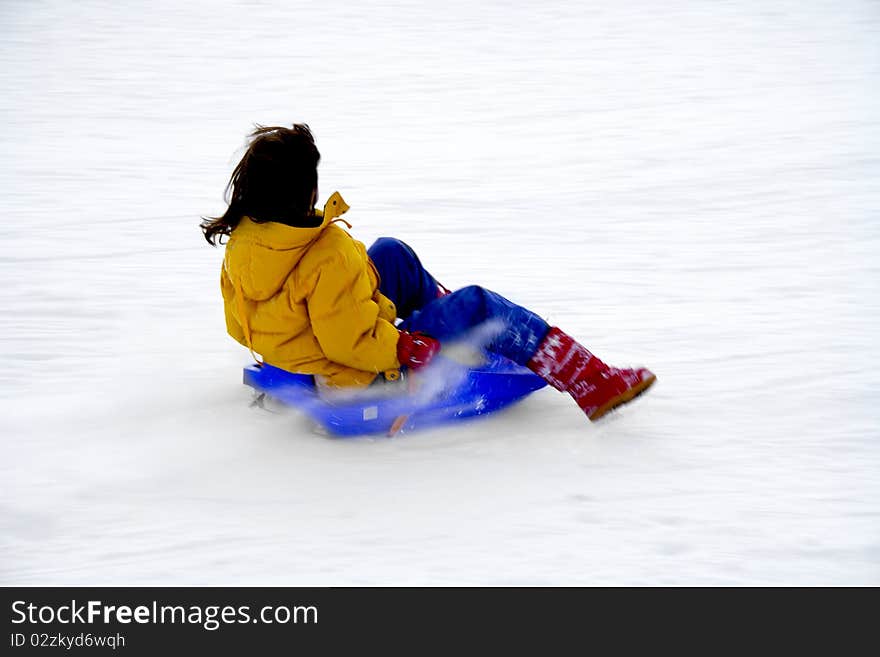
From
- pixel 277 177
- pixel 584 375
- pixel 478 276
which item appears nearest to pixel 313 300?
pixel 277 177

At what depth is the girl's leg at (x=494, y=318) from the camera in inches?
108

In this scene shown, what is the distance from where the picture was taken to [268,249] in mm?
2545

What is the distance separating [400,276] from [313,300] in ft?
1.40

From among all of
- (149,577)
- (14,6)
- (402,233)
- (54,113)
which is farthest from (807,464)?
(14,6)

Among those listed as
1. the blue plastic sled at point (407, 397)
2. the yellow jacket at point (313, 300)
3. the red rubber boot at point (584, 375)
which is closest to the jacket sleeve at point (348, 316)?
the yellow jacket at point (313, 300)

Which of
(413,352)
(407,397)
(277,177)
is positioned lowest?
(407,397)

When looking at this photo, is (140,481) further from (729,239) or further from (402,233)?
(729,239)

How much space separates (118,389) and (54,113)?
3805mm

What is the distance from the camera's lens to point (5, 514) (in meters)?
2.48

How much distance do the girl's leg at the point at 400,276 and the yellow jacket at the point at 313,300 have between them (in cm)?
16

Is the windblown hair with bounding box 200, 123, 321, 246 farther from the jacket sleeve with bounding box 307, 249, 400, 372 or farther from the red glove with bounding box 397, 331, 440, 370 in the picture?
the red glove with bounding box 397, 331, 440, 370

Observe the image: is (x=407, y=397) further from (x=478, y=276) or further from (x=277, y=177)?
(x=478, y=276)

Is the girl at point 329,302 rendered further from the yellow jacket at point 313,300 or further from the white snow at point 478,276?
the white snow at point 478,276

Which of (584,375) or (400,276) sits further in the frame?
(400,276)
